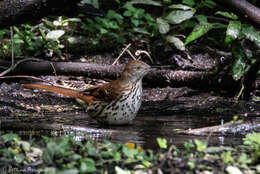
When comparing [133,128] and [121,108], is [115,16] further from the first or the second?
[133,128]

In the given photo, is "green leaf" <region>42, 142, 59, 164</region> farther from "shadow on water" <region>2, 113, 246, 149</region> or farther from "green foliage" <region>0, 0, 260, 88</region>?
"green foliage" <region>0, 0, 260, 88</region>

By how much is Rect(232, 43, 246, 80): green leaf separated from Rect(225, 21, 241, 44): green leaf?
0.22 metres

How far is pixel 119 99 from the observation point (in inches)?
183

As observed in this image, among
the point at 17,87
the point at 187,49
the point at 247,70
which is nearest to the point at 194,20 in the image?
the point at 187,49

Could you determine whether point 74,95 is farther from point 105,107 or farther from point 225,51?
point 225,51

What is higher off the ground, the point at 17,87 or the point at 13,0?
the point at 13,0

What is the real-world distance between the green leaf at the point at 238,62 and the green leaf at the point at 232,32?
0.71 feet

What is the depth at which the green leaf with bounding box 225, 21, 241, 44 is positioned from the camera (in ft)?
18.1

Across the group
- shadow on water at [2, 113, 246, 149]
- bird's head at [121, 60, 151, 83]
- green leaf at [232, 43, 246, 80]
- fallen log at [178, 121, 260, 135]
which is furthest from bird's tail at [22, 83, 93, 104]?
green leaf at [232, 43, 246, 80]

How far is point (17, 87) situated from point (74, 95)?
4.49 feet

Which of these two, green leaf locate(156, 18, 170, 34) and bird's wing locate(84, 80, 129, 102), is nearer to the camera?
bird's wing locate(84, 80, 129, 102)

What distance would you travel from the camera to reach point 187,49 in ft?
24.7

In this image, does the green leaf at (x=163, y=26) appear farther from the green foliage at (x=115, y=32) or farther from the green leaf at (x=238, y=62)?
the green leaf at (x=238, y=62)

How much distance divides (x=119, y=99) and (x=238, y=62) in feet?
5.90
